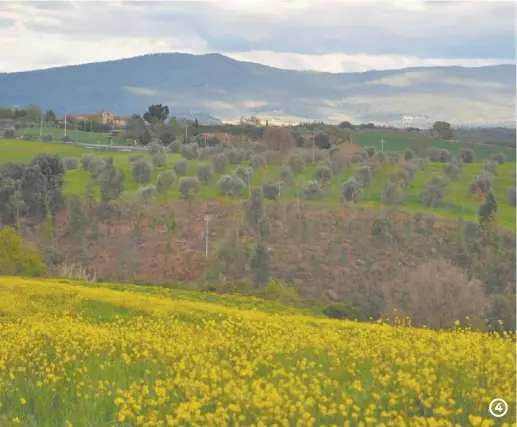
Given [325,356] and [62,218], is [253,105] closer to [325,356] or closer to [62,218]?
[62,218]

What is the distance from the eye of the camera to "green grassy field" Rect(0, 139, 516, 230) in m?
71.1

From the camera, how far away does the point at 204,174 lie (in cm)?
7844

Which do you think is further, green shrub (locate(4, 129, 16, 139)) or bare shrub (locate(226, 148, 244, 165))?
green shrub (locate(4, 129, 16, 139))

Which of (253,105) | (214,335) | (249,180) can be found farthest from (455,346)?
(253,105)

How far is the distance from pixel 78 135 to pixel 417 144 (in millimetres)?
54051

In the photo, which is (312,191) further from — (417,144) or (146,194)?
(417,144)

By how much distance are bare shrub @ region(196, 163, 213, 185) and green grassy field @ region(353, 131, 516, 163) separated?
107 ft

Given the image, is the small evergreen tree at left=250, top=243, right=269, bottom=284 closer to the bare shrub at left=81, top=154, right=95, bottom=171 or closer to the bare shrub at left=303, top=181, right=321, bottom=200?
the bare shrub at left=303, top=181, right=321, bottom=200

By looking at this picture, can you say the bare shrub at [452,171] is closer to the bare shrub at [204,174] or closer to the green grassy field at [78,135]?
the bare shrub at [204,174]

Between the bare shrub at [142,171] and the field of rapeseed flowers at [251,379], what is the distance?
6616 cm

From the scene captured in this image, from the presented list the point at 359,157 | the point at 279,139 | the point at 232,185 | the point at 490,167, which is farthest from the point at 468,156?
the point at 232,185

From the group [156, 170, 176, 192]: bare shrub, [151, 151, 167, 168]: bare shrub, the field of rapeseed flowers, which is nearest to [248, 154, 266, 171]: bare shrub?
[151, 151, 167, 168]: bare shrub

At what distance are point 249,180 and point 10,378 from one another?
2657 inches

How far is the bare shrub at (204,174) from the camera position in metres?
78.4
